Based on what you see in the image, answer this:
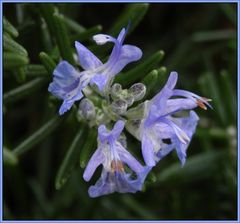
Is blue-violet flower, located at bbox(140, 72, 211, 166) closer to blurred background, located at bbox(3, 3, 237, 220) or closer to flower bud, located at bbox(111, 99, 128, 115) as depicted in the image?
flower bud, located at bbox(111, 99, 128, 115)

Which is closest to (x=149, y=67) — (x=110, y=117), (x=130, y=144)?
(x=110, y=117)

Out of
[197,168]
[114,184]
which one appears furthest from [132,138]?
[114,184]

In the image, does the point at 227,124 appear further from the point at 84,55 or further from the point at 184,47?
the point at 84,55

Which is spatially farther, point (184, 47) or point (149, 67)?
point (184, 47)

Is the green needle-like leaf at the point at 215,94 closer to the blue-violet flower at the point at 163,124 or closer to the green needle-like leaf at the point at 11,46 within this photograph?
the blue-violet flower at the point at 163,124

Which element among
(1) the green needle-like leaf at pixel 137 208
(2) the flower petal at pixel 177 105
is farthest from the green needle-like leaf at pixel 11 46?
(1) the green needle-like leaf at pixel 137 208

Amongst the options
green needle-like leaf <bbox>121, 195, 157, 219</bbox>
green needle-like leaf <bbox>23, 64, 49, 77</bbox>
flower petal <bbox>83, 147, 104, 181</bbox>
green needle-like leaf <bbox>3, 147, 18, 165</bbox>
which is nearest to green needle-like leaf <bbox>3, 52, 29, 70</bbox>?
green needle-like leaf <bbox>23, 64, 49, 77</bbox>
